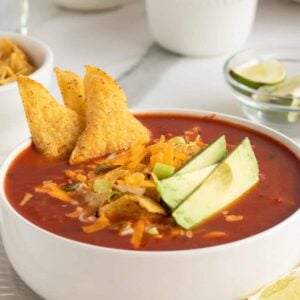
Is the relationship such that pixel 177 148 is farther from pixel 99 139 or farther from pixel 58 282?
pixel 58 282

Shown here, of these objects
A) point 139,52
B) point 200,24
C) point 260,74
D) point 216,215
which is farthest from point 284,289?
point 139,52

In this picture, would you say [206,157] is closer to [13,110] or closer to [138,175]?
[138,175]

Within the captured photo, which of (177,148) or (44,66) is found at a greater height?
(177,148)

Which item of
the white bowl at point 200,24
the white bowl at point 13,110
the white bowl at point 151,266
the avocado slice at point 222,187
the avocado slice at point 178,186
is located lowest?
the white bowl at point 200,24

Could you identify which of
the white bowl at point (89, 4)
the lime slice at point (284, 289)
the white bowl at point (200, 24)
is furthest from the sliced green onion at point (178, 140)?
the white bowl at point (89, 4)

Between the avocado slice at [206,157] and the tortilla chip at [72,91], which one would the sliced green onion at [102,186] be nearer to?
the avocado slice at [206,157]

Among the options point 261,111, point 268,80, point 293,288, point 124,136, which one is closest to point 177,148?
point 124,136
